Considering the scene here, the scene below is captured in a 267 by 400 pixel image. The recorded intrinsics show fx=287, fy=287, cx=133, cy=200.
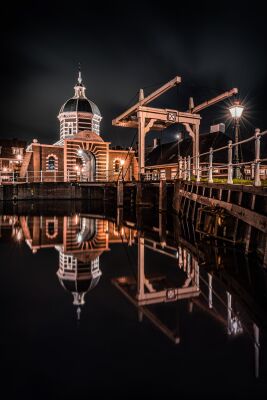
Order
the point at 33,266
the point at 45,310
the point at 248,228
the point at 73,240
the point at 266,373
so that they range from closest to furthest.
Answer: the point at 266,373, the point at 45,310, the point at 33,266, the point at 248,228, the point at 73,240

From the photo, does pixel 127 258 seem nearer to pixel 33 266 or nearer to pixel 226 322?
pixel 33 266

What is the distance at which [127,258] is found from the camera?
6164mm

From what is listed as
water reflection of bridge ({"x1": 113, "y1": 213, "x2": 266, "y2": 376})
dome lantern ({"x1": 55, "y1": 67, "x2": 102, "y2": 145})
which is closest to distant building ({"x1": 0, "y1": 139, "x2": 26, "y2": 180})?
dome lantern ({"x1": 55, "y1": 67, "x2": 102, "y2": 145})

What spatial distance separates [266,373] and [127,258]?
13.3 ft

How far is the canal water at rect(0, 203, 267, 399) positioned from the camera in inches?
86.0

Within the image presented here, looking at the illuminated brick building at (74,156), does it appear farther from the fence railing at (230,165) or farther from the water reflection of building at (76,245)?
the water reflection of building at (76,245)

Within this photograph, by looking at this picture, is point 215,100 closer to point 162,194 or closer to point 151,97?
point 151,97

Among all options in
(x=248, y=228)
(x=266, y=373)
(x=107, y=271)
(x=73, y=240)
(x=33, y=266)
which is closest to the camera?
(x=266, y=373)

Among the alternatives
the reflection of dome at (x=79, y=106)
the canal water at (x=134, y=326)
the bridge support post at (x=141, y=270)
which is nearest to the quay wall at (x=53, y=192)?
the reflection of dome at (x=79, y=106)

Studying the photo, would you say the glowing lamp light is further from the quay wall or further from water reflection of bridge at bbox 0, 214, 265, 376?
the quay wall

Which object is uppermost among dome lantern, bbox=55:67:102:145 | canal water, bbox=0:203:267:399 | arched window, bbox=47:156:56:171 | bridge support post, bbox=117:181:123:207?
dome lantern, bbox=55:67:102:145

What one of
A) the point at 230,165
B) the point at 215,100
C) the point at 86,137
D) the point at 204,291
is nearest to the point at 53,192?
the point at 86,137

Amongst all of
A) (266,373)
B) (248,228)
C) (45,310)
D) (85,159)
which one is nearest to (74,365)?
(45,310)

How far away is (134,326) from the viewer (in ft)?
9.96
